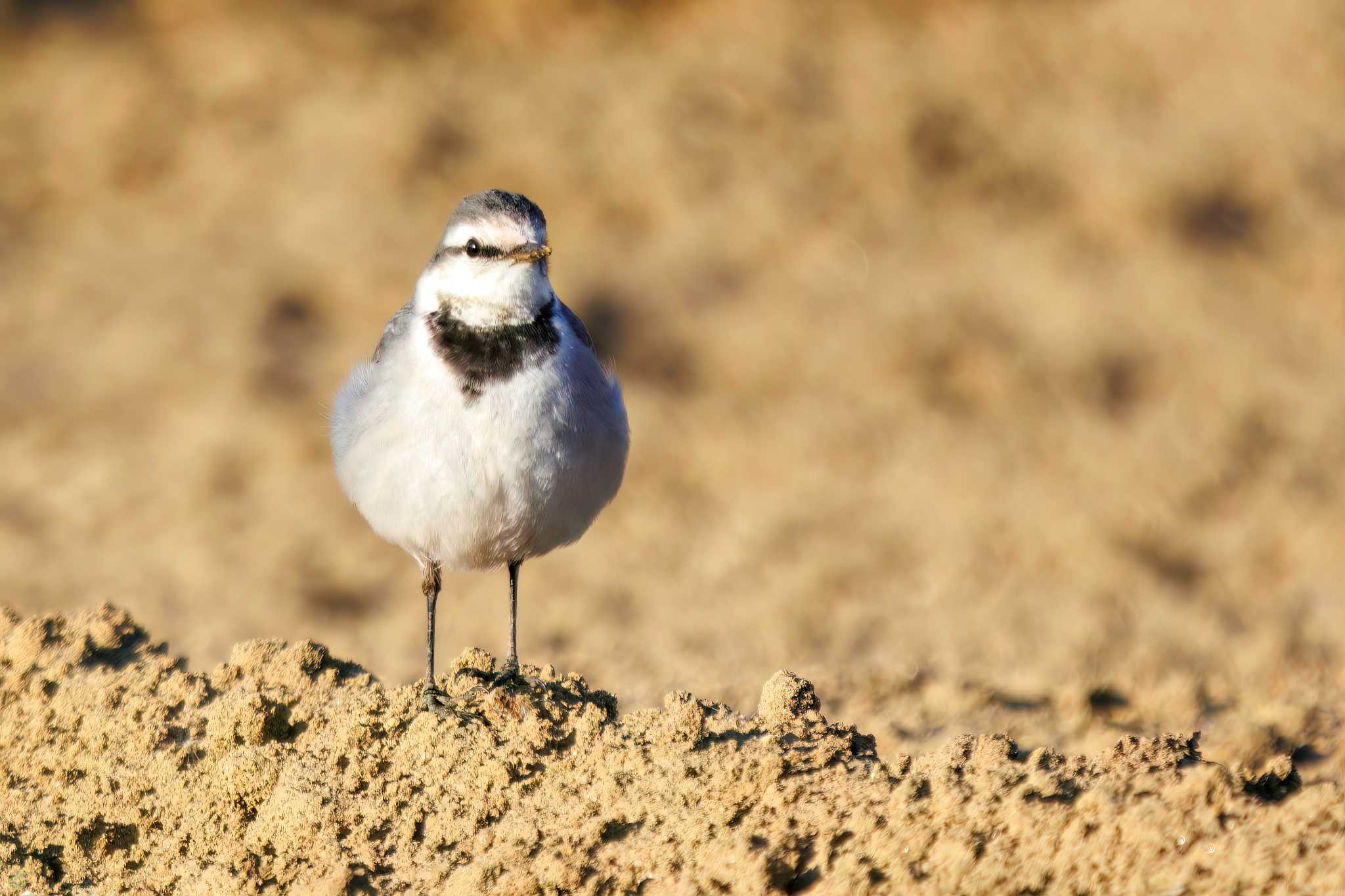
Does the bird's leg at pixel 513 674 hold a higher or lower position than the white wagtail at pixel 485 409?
lower

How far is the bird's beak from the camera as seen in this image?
5605mm

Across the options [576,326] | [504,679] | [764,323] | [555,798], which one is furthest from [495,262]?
[764,323]

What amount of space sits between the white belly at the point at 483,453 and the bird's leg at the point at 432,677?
1.50 feet

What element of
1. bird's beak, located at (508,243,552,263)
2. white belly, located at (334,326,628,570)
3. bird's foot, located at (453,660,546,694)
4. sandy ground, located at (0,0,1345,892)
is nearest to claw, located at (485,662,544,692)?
bird's foot, located at (453,660,546,694)

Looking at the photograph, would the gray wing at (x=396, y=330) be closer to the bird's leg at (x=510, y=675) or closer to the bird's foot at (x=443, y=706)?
the bird's leg at (x=510, y=675)

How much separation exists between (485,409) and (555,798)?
142 cm

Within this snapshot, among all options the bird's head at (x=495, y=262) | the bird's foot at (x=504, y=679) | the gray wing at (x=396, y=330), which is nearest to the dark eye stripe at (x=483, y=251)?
the bird's head at (x=495, y=262)

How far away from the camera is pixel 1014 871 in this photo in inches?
173

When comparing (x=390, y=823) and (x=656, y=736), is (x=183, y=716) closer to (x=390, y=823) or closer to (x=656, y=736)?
(x=390, y=823)

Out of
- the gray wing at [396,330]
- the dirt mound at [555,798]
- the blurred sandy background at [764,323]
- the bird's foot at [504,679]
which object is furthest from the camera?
the blurred sandy background at [764,323]

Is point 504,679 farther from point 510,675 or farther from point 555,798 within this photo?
point 555,798

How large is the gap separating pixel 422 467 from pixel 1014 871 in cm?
254

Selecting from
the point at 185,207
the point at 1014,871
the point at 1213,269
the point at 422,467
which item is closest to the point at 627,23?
the point at 185,207

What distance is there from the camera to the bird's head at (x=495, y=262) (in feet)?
18.5
